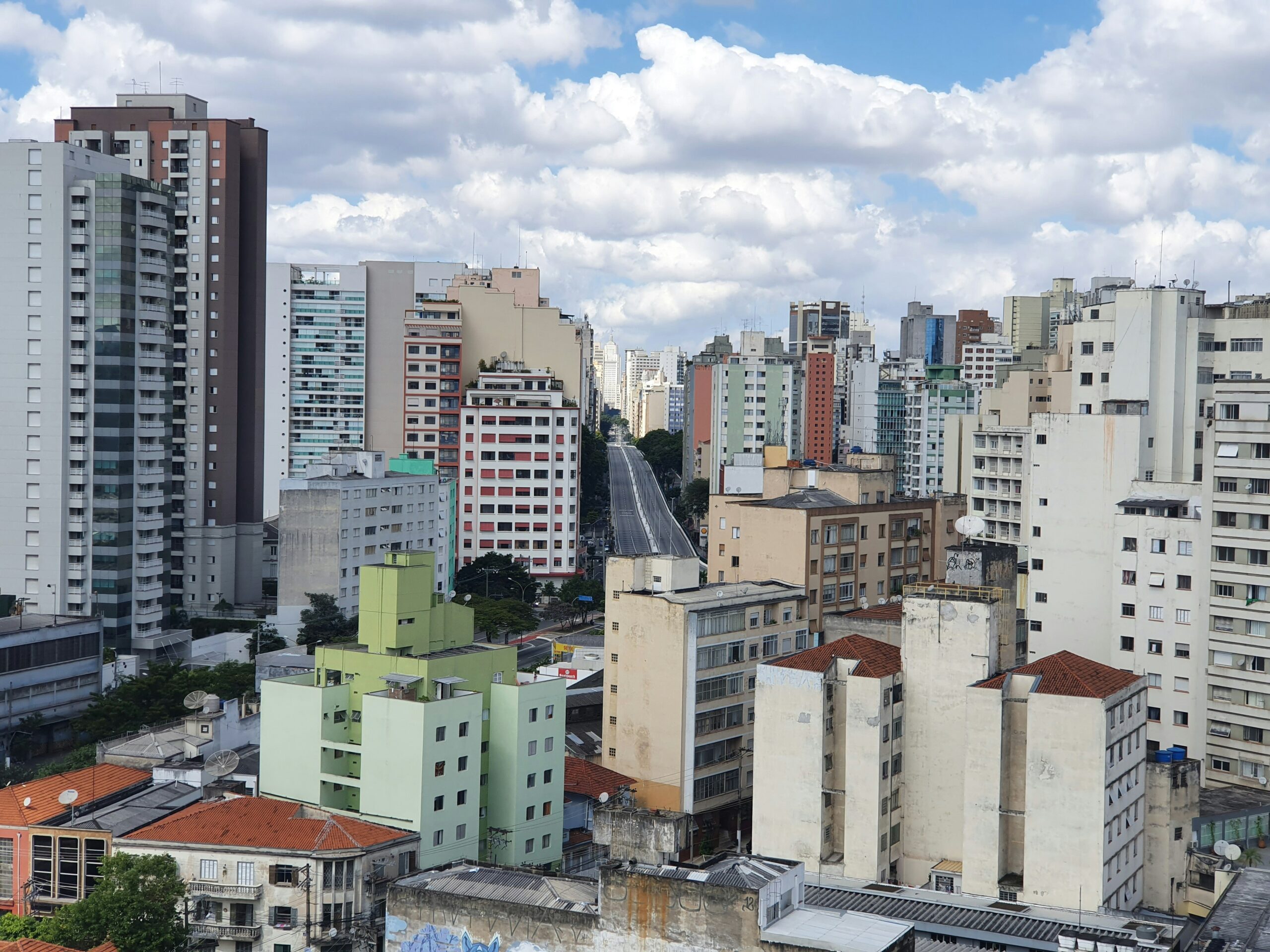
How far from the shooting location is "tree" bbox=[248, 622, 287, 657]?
83.6 meters

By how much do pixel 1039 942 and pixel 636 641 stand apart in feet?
68.7

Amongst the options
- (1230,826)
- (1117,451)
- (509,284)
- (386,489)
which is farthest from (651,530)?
(1230,826)

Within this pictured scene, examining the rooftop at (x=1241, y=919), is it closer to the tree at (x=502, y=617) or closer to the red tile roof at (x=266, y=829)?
the red tile roof at (x=266, y=829)

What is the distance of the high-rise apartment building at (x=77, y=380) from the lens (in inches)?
3031

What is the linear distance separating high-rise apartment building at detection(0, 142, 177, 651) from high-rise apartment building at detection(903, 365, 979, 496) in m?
79.9

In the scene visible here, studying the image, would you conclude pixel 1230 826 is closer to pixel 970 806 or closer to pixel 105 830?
pixel 970 806

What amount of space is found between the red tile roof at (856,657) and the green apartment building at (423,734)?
867cm

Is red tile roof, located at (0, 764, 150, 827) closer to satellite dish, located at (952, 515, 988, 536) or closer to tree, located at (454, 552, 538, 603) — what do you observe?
satellite dish, located at (952, 515, 988, 536)

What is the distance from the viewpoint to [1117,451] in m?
56.6

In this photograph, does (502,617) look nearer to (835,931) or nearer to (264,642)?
(264,642)

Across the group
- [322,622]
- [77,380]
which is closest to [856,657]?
[322,622]

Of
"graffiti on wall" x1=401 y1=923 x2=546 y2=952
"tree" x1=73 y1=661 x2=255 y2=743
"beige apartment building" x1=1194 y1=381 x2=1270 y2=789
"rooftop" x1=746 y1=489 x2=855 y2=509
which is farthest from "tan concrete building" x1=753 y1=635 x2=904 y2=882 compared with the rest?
"tree" x1=73 y1=661 x2=255 y2=743

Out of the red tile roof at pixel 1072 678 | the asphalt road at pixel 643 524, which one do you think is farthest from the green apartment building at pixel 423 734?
the asphalt road at pixel 643 524

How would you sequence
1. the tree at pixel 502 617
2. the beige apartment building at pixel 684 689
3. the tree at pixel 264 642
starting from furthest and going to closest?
the tree at pixel 502 617 → the tree at pixel 264 642 → the beige apartment building at pixel 684 689
